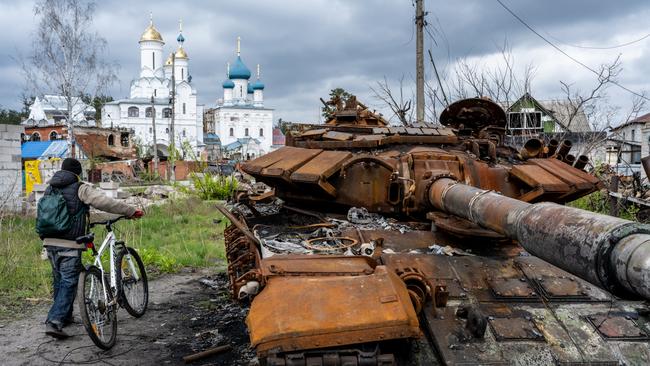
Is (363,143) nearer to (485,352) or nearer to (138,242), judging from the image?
(485,352)

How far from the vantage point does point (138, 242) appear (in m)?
12.4

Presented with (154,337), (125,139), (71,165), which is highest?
(125,139)

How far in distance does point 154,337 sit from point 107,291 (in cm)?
75

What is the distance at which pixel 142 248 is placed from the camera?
11.5m

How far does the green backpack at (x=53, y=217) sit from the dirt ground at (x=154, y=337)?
124cm

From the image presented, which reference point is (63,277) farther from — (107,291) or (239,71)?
(239,71)

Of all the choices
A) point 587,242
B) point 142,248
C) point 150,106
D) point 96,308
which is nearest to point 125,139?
point 150,106

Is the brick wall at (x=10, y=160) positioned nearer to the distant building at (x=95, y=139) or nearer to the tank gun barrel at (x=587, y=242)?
the tank gun barrel at (x=587, y=242)

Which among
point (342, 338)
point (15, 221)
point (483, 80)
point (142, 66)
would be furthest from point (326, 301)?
point (142, 66)

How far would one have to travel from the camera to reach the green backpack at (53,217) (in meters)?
6.53

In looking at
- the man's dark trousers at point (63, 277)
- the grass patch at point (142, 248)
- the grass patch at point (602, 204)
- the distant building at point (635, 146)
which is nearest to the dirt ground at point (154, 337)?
the man's dark trousers at point (63, 277)

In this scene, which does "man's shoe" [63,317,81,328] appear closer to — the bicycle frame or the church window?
the bicycle frame

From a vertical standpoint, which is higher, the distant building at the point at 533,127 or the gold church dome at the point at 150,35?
the gold church dome at the point at 150,35

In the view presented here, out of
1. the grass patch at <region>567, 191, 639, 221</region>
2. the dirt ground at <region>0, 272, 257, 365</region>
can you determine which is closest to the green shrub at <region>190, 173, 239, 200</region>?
the grass patch at <region>567, 191, 639, 221</region>
